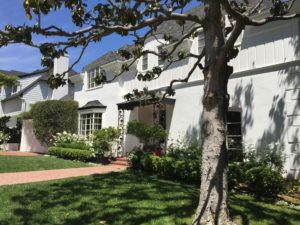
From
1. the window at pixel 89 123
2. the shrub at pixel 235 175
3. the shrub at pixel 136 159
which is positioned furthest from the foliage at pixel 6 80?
the shrub at pixel 235 175

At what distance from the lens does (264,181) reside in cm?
1002

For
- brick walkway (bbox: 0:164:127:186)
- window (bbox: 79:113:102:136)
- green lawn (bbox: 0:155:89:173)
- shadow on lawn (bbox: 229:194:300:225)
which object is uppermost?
window (bbox: 79:113:102:136)

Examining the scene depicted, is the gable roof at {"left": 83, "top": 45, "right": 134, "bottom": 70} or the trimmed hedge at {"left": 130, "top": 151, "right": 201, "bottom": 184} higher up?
the gable roof at {"left": 83, "top": 45, "right": 134, "bottom": 70}

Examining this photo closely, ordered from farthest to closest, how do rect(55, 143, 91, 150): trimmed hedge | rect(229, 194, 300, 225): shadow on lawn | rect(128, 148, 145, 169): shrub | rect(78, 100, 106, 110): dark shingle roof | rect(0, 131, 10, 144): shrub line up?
Answer: 1. rect(0, 131, 10, 144): shrub
2. rect(78, 100, 106, 110): dark shingle roof
3. rect(55, 143, 91, 150): trimmed hedge
4. rect(128, 148, 145, 169): shrub
5. rect(229, 194, 300, 225): shadow on lawn

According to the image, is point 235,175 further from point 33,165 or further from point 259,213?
point 33,165

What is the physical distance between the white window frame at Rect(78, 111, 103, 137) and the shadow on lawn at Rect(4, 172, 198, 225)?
11229mm


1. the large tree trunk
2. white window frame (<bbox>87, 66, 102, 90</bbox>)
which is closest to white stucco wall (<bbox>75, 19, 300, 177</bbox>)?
the large tree trunk

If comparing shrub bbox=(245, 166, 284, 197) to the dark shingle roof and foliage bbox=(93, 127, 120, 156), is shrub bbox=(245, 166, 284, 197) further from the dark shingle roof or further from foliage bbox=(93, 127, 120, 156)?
the dark shingle roof

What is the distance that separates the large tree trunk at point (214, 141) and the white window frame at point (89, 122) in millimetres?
16704

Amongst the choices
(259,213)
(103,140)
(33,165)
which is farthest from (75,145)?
(259,213)

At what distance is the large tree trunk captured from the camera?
21.0ft

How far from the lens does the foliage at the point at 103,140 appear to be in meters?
19.1

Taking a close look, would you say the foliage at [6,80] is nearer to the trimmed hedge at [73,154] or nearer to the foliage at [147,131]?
the trimmed hedge at [73,154]

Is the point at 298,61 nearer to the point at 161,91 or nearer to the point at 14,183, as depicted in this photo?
the point at 161,91
